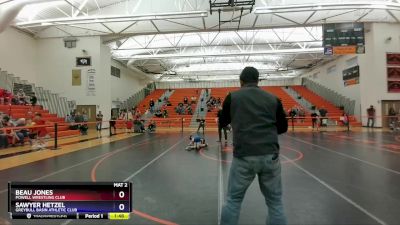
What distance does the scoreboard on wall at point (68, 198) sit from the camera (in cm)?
262

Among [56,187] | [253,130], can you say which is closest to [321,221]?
[253,130]

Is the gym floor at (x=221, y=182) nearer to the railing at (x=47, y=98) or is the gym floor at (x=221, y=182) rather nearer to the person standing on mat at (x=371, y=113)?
the person standing on mat at (x=371, y=113)

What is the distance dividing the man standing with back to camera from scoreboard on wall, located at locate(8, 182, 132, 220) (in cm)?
96

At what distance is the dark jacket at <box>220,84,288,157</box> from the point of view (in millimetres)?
2727

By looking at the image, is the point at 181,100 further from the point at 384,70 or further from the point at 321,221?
the point at 321,221

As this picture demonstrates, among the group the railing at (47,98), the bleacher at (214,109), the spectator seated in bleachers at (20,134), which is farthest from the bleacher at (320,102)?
the railing at (47,98)

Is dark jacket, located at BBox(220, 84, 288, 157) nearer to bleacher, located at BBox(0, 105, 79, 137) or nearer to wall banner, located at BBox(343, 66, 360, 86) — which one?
bleacher, located at BBox(0, 105, 79, 137)

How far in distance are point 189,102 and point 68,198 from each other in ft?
109

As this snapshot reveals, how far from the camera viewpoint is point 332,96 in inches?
1228

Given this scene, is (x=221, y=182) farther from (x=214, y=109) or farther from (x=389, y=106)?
(x=214, y=109)

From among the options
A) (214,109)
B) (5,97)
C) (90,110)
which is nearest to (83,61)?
(90,110)

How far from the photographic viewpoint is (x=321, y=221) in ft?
11.9

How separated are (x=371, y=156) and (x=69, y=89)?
67.1 ft

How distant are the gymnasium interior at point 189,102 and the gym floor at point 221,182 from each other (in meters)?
0.03
